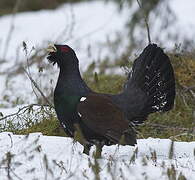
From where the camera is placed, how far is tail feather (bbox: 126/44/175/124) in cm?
564

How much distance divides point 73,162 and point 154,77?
1418 millimetres

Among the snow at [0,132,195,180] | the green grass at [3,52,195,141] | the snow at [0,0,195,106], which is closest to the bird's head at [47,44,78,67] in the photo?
the snow at [0,132,195,180]

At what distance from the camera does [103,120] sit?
16.5ft

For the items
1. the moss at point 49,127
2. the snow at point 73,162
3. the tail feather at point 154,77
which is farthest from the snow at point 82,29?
the snow at point 73,162

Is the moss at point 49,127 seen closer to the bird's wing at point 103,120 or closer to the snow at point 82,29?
the bird's wing at point 103,120

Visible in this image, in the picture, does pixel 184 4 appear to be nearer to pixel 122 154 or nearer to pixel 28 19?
pixel 28 19

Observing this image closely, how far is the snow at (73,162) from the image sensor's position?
4.16 m

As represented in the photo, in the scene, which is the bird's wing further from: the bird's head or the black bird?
the bird's head

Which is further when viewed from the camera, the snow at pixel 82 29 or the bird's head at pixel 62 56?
the snow at pixel 82 29

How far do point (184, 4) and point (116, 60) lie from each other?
17.0ft

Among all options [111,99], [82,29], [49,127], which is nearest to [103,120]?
[111,99]

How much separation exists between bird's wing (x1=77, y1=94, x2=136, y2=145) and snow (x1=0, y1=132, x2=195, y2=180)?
17cm

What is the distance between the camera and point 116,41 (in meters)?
12.8

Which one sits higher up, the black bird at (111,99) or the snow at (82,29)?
the snow at (82,29)
